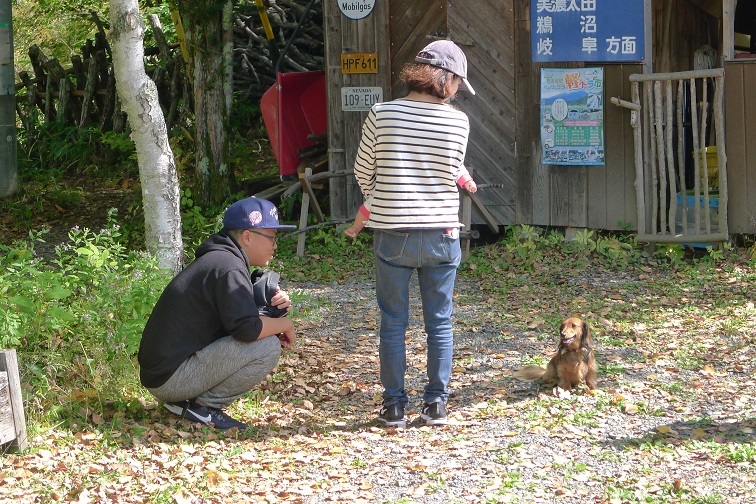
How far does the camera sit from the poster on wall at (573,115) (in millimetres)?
9836

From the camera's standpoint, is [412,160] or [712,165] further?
[712,165]

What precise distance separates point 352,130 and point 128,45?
459cm

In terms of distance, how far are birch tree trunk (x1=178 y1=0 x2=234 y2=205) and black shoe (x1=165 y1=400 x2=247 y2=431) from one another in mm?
6558

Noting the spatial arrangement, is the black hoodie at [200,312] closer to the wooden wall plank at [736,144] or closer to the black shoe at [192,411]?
the black shoe at [192,411]

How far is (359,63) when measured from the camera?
34.9 ft

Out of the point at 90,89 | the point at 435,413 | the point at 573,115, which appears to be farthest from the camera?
the point at 90,89

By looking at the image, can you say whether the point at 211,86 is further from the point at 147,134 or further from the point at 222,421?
the point at 222,421

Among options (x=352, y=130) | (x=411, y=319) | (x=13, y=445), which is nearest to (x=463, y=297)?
(x=411, y=319)

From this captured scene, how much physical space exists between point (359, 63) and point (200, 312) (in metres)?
6.08

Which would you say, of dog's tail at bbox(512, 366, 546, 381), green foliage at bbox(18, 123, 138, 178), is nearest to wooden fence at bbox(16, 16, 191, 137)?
green foliage at bbox(18, 123, 138, 178)

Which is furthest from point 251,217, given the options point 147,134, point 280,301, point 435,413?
point 147,134

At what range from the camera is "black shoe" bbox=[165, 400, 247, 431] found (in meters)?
5.27

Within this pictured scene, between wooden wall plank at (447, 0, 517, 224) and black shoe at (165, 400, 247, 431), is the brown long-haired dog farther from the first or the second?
wooden wall plank at (447, 0, 517, 224)

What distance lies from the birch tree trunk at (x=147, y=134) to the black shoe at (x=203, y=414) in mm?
1587
